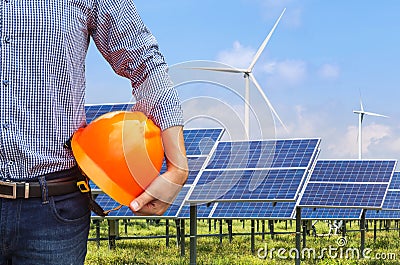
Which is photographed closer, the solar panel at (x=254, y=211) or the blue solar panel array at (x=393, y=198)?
the solar panel at (x=254, y=211)

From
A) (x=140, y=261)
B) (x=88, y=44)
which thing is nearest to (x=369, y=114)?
(x=140, y=261)

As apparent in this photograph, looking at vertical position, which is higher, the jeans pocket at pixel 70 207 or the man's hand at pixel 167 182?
the man's hand at pixel 167 182

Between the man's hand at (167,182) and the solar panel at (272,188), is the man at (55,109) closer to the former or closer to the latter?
the man's hand at (167,182)

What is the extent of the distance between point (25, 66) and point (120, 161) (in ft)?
1.80

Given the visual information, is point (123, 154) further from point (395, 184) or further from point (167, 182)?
point (395, 184)

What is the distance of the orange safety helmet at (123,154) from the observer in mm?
2525

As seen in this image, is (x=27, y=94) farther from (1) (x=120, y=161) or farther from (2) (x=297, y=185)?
(2) (x=297, y=185)

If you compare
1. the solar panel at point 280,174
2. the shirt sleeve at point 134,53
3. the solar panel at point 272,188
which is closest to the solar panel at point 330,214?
the solar panel at point 280,174

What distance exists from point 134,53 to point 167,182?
0.58m

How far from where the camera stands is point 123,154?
255cm

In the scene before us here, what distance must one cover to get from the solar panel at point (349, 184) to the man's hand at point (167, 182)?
11066mm

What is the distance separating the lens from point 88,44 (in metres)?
2.93

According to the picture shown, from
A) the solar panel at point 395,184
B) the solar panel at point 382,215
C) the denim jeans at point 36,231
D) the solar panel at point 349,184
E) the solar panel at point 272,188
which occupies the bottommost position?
the solar panel at point 382,215

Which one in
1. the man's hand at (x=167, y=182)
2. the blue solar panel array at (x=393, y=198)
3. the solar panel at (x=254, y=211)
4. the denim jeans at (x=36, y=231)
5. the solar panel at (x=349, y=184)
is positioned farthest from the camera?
the blue solar panel array at (x=393, y=198)
